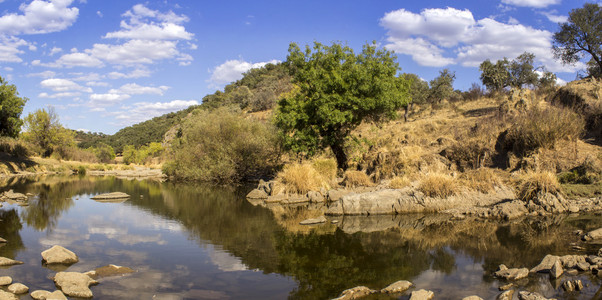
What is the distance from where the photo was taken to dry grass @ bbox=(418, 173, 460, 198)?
18.1 metres

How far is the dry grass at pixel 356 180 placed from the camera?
23.1m

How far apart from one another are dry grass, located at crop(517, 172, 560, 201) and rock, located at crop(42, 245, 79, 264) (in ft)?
55.4

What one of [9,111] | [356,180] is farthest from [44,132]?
[356,180]

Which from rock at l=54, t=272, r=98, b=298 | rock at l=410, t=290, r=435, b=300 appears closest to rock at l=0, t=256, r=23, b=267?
rock at l=54, t=272, r=98, b=298

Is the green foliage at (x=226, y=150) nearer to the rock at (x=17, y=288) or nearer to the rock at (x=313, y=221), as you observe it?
the rock at (x=313, y=221)

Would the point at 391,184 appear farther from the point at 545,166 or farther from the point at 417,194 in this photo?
the point at 545,166

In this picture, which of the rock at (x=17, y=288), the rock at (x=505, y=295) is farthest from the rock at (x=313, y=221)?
the rock at (x=17, y=288)

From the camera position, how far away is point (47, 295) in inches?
324

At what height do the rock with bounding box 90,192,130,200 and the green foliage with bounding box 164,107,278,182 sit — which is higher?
the green foliage with bounding box 164,107,278,182

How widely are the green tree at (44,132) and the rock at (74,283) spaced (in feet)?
170

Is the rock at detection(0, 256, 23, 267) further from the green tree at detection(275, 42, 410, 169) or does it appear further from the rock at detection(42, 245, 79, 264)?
the green tree at detection(275, 42, 410, 169)

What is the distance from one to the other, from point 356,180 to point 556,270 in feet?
47.4

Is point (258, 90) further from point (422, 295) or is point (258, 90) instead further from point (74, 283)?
Result: point (422, 295)

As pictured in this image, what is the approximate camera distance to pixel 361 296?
27.5 ft
